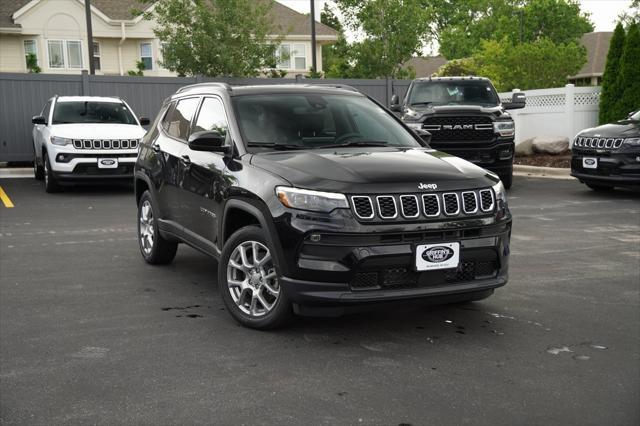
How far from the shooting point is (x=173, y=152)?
6953mm

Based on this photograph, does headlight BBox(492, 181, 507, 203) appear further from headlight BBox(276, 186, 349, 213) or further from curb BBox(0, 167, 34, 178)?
curb BBox(0, 167, 34, 178)

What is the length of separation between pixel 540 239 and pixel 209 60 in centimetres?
1765

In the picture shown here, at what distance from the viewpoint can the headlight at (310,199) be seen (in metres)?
4.93

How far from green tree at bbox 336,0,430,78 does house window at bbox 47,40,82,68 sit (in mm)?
16443

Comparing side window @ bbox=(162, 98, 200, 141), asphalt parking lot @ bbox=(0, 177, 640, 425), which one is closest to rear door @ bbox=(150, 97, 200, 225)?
side window @ bbox=(162, 98, 200, 141)

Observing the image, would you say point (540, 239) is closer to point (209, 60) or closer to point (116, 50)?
point (209, 60)

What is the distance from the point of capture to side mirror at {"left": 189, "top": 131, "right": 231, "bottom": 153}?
583 centimetres

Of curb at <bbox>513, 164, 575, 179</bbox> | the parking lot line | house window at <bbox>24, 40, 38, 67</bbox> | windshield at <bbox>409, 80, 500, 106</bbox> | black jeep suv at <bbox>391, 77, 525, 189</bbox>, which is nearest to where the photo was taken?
the parking lot line

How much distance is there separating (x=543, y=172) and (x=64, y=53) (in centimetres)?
2899

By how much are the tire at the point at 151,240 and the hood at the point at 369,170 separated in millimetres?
2317

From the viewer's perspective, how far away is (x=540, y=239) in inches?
364

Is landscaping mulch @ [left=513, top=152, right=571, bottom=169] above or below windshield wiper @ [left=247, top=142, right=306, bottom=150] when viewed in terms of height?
below

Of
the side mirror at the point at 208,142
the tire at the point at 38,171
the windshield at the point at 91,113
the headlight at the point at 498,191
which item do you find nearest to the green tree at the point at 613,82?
the windshield at the point at 91,113

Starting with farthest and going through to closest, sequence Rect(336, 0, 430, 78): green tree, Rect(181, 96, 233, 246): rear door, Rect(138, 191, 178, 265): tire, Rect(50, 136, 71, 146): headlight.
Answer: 1. Rect(336, 0, 430, 78): green tree
2. Rect(50, 136, 71, 146): headlight
3. Rect(138, 191, 178, 265): tire
4. Rect(181, 96, 233, 246): rear door
